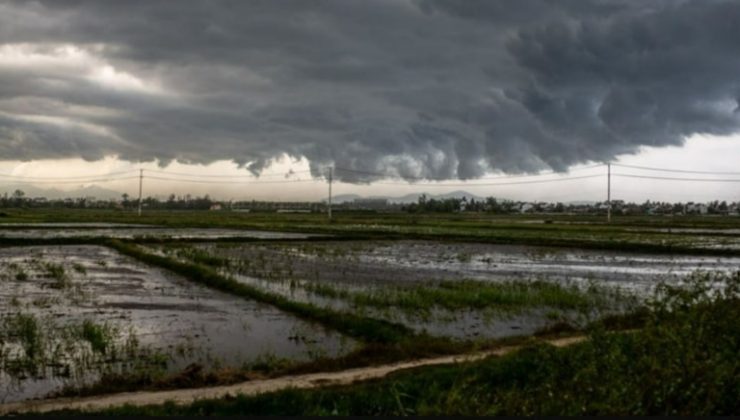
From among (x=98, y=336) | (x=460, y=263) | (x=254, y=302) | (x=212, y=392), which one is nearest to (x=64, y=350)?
(x=98, y=336)

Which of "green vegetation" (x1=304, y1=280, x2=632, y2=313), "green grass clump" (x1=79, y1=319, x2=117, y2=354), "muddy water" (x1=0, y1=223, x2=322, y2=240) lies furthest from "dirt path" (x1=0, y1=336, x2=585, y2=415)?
"muddy water" (x1=0, y1=223, x2=322, y2=240)

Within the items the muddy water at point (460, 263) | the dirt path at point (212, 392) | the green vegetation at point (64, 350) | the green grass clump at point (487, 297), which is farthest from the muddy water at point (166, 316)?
the muddy water at point (460, 263)

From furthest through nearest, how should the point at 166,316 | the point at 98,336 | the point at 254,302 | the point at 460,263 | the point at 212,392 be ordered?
the point at 460,263 → the point at 254,302 → the point at 166,316 → the point at 98,336 → the point at 212,392

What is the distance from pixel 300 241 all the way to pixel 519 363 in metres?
32.1

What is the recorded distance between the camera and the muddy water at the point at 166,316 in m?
10.9

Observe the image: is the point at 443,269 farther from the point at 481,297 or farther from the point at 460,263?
the point at 481,297

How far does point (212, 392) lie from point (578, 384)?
448 cm

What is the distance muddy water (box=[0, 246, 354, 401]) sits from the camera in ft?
35.6

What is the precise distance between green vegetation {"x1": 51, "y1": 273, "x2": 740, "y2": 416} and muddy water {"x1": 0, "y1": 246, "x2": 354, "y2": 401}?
301 centimetres

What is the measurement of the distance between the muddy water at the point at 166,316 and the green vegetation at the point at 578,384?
301cm

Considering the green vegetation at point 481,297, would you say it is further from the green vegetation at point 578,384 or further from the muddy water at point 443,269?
the green vegetation at point 578,384

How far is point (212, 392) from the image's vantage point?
26.8 ft

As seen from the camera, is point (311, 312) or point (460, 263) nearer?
point (311, 312)

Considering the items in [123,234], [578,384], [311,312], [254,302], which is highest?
[578,384]
